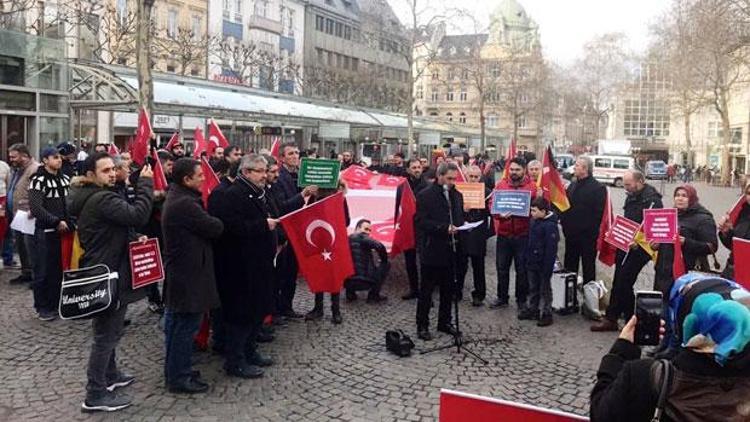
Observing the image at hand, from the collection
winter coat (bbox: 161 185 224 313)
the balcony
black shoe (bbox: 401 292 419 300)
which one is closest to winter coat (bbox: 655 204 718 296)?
black shoe (bbox: 401 292 419 300)

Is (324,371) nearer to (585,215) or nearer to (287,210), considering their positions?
(287,210)

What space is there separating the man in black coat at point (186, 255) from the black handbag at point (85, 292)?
52cm

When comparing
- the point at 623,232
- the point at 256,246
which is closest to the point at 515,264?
the point at 623,232

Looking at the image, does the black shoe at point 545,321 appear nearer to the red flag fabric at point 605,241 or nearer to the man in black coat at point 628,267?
the man in black coat at point 628,267

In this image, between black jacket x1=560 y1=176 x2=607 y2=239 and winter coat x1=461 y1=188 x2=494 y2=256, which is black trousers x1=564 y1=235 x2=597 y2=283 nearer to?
black jacket x1=560 y1=176 x2=607 y2=239

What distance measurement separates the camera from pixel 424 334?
695cm

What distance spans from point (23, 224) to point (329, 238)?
163 inches

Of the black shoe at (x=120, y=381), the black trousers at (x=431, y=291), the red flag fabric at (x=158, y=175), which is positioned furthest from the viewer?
the red flag fabric at (x=158, y=175)

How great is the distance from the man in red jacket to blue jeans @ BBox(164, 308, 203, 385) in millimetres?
4185

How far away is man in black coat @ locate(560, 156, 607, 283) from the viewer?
26.5 feet

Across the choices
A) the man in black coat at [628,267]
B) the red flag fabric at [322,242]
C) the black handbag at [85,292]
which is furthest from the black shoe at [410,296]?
the black handbag at [85,292]

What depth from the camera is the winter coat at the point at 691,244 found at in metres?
6.30

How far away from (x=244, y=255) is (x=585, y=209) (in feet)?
14.8

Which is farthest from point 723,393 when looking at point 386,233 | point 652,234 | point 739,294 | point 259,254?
point 386,233
